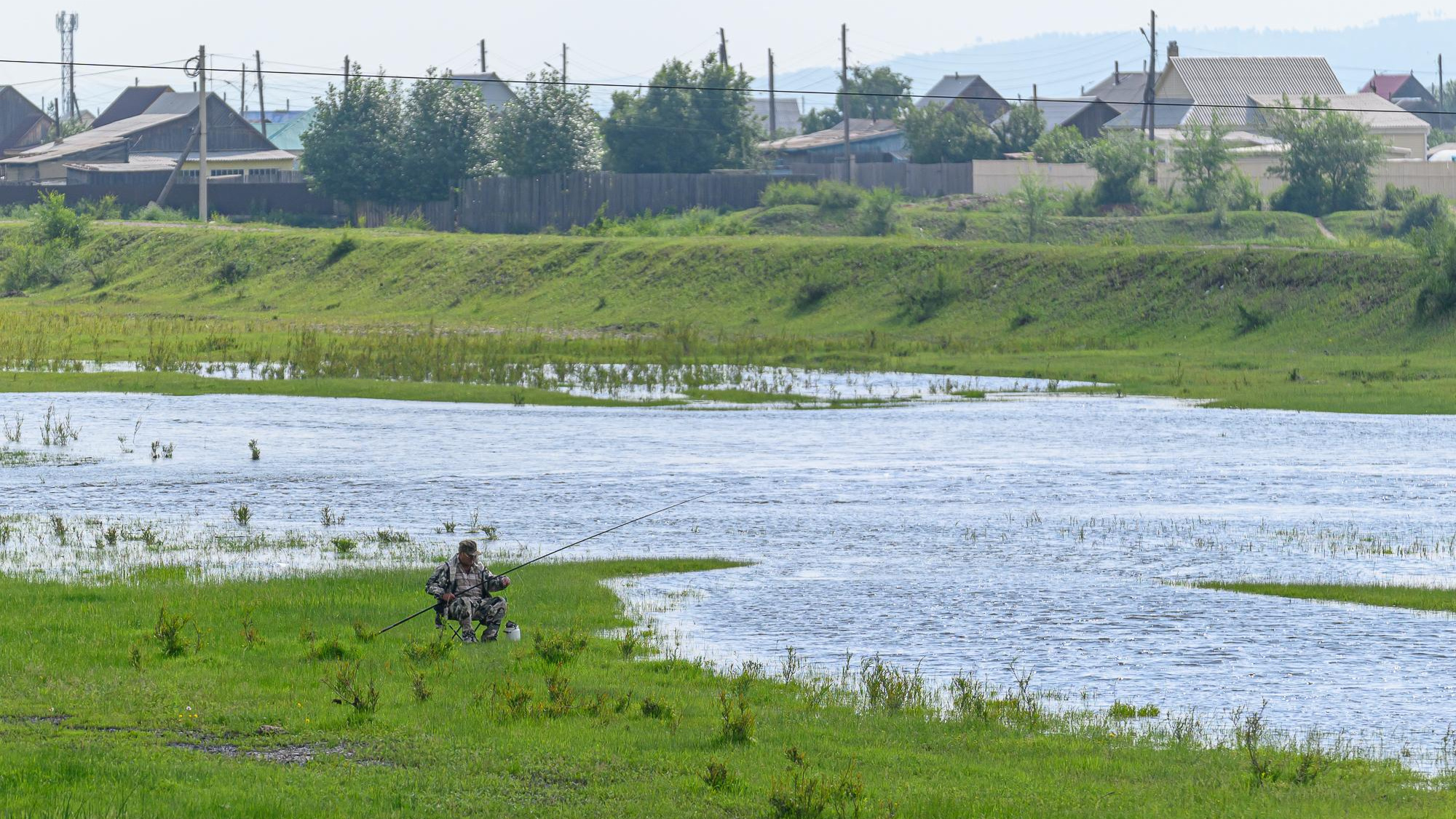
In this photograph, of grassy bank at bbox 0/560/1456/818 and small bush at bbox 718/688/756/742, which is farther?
small bush at bbox 718/688/756/742

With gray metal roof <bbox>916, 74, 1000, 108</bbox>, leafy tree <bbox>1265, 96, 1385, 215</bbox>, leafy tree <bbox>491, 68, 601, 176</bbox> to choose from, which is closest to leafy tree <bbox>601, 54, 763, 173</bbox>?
leafy tree <bbox>491, 68, 601, 176</bbox>

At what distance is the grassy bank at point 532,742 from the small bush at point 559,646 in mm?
27

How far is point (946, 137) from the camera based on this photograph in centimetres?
9844

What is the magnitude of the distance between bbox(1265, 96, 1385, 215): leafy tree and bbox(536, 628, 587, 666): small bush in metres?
71.3

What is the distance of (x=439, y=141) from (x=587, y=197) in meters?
9.98

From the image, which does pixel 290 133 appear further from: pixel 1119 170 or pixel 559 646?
pixel 559 646

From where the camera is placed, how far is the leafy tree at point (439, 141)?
90.4 metres

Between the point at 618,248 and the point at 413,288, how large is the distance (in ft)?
29.6

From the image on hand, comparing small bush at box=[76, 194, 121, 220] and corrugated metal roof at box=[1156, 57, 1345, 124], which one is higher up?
corrugated metal roof at box=[1156, 57, 1345, 124]

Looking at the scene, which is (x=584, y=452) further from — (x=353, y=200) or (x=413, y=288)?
(x=353, y=200)

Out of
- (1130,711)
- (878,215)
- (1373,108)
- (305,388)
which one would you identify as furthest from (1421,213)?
(1130,711)

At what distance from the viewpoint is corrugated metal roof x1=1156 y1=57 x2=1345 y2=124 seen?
4316 inches

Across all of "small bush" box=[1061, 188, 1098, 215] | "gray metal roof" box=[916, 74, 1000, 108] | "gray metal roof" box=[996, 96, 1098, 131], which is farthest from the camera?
"gray metal roof" box=[916, 74, 1000, 108]

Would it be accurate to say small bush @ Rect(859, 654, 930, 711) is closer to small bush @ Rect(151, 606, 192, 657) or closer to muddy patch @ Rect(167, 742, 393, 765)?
muddy patch @ Rect(167, 742, 393, 765)
